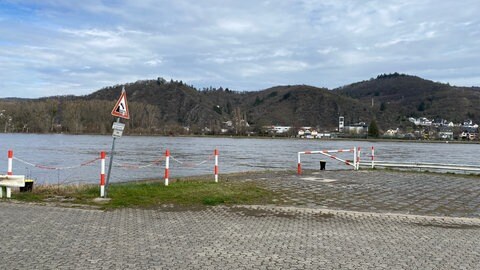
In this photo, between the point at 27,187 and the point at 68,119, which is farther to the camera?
the point at 68,119

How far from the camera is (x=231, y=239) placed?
23.6 ft

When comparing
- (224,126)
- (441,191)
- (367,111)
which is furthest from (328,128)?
(441,191)

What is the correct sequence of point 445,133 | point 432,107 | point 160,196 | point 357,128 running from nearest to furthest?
point 160,196 < point 445,133 < point 357,128 < point 432,107

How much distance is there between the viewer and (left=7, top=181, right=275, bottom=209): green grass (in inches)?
427

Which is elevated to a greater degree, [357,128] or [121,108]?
[121,108]

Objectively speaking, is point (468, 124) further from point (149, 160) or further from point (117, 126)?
point (117, 126)

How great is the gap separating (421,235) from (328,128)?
17459cm

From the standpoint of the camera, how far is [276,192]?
1304 cm

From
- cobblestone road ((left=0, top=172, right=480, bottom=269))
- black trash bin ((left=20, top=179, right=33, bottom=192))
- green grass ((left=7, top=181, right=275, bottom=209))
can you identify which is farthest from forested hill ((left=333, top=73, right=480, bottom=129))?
black trash bin ((left=20, top=179, right=33, bottom=192))

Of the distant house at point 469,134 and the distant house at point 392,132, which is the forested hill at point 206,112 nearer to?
the distant house at point 392,132

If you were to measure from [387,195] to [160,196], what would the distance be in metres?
6.33

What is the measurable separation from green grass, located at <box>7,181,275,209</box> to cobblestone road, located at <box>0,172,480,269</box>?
770mm

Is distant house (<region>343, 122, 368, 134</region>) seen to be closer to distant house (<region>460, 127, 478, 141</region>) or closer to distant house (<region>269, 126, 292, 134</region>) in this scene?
distant house (<region>269, 126, 292, 134</region>)

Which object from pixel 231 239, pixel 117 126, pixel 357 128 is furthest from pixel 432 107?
pixel 231 239
